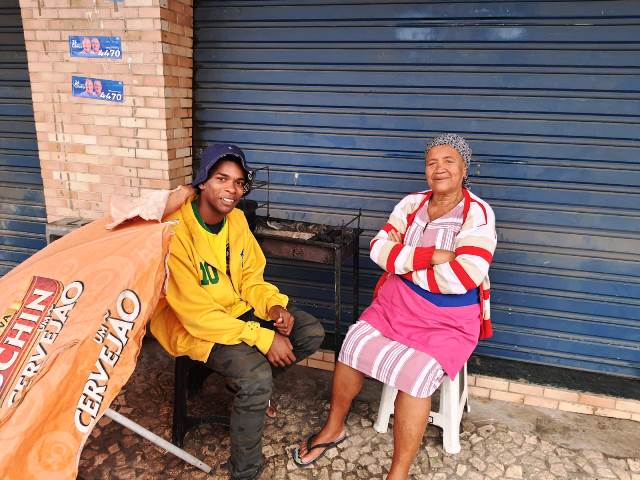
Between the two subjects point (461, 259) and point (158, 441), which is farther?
point (461, 259)

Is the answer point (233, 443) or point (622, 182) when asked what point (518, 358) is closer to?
point (622, 182)

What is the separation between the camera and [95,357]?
6.54 feet

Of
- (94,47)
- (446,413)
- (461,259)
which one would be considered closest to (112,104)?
(94,47)

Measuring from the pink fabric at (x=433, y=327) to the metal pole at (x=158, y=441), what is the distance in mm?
1322

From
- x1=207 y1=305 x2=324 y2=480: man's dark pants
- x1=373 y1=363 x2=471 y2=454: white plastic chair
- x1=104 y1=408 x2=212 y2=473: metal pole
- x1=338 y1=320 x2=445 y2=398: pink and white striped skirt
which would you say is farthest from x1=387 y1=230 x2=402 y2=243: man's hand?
x1=104 y1=408 x2=212 y2=473: metal pole

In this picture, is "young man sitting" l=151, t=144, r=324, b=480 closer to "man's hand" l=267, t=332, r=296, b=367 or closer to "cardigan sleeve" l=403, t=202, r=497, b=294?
"man's hand" l=267, t=332, r=296, b=367

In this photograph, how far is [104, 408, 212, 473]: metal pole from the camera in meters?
2.49

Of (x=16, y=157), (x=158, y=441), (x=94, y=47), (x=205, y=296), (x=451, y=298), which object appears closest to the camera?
(x=158, y=441)

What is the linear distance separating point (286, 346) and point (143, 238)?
42.1 inches

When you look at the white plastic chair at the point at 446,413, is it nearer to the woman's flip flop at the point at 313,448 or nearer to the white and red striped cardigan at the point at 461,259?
the woman's flip flop at the point at 313,448

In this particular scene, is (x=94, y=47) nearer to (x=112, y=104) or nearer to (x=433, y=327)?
(x=112, y=104)

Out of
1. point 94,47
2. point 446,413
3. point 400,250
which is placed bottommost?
point 446,413

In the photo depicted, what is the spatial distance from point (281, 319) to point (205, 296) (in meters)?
0.47

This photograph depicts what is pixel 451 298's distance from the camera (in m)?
3.00
